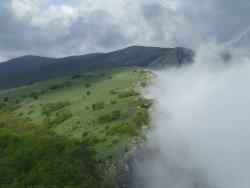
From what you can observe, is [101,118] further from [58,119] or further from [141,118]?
[58,119]

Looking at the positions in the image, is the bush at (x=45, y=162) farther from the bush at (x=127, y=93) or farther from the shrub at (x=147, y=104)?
the bush at (x=127, y=93)

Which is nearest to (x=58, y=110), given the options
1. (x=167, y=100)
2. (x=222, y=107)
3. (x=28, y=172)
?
(x=167, y=100)

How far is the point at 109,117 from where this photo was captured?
520 feet

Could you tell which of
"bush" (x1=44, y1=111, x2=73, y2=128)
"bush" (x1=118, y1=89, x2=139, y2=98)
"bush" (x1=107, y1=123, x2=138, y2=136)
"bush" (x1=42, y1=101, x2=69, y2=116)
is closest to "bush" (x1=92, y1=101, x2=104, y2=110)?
"bush" (x1=44, y1=111, x2=73, y2=128)

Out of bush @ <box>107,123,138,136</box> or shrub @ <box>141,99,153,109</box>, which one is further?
shrub @ <box>141,99,153,109</box>

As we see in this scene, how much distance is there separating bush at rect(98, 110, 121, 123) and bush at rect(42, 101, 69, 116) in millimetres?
30166

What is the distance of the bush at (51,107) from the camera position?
188 metres

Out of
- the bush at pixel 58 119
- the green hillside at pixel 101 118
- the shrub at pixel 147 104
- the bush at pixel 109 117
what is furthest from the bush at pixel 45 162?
the shrub at pixel 147 104

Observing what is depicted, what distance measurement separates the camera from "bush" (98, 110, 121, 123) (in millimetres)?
157750

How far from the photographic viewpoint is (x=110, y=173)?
128125 millimetres

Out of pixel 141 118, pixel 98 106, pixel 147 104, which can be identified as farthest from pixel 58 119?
pixel 141 118

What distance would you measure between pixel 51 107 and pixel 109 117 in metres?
37.1

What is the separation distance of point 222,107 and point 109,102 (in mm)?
32036

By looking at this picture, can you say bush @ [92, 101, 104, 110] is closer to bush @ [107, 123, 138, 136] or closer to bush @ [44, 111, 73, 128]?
bush @ [44, 111, 73, 128]
